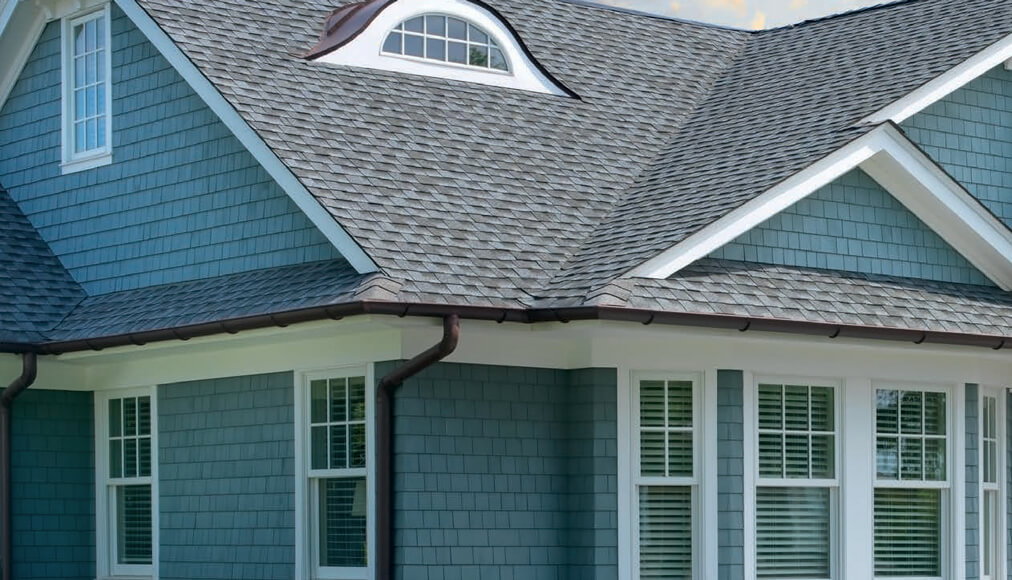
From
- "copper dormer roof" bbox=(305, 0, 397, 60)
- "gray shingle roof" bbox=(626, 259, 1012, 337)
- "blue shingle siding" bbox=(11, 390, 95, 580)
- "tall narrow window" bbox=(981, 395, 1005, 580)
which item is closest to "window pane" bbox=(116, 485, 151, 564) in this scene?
"blue shingle siding" bbox=(11, 390, 95, 580)

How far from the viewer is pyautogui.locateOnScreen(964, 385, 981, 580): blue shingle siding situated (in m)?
14.9

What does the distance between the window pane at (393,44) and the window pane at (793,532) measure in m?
5.32

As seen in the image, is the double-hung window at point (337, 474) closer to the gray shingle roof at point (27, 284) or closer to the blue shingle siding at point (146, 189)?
the blue shingle siding at point (146, 189)

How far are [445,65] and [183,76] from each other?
2570 millimetres

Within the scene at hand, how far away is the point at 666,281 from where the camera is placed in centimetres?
1316

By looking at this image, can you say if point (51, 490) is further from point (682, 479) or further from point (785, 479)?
point (785, 479)

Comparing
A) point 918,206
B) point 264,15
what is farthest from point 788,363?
point 264,15

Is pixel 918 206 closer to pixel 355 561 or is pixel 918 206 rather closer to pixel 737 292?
pixel 737 292

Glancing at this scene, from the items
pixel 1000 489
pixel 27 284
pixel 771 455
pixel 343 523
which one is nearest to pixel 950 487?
pixel 1000 489

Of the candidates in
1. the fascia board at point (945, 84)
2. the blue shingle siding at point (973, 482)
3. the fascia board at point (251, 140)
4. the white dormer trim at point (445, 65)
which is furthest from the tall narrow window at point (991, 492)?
the fascia board at point (251, 140)

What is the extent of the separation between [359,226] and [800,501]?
4.06 metres

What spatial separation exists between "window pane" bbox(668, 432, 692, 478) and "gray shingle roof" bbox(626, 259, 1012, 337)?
1186 mm

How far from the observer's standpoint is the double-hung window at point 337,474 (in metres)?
13.3

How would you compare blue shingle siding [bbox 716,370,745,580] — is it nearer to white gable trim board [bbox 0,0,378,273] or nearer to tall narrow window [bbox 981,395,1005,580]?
tall narrow window [bbox 981,395,1005,580]
